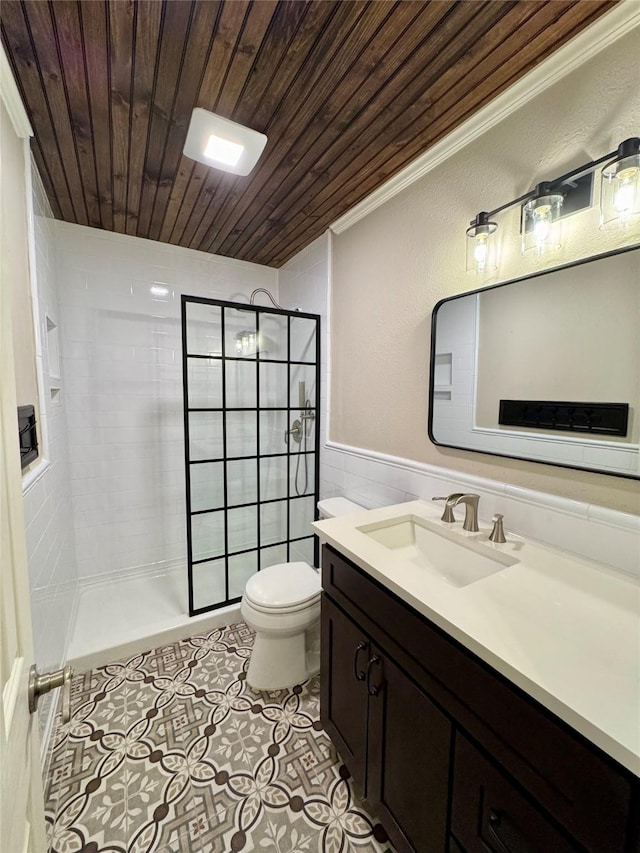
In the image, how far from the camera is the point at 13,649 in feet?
1.73

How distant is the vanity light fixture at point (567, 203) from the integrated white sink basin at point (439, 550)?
1.02 meters

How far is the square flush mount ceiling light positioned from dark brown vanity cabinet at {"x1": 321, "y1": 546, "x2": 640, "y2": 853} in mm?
1678

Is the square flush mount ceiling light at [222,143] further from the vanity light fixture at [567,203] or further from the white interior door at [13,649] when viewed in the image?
the white interior door at [13,649]

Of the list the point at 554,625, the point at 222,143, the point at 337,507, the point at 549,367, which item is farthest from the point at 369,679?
the point at 222,143

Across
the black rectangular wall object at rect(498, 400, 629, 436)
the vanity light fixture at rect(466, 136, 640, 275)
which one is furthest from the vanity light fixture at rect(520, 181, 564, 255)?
the black rectangular wall object at rect(498, 400, 629, 436)

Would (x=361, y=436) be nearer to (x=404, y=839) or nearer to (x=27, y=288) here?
(x=404, y=839)

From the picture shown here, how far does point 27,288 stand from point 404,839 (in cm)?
230

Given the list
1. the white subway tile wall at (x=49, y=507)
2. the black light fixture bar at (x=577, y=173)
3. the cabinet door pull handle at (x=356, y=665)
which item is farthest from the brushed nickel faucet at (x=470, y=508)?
the white subway tile wall at (x=49, y=507)

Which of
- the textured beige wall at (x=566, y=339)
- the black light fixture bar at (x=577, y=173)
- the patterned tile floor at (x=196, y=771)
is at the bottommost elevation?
the patterned tile floor at (x=196, y=771)

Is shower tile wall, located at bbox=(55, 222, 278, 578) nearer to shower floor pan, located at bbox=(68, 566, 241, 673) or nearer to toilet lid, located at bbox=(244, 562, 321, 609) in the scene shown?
shower floor pan, located at bbox=(68, 566, 241, 673)

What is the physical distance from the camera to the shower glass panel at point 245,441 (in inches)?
80.2

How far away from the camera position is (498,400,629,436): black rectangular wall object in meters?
0.98

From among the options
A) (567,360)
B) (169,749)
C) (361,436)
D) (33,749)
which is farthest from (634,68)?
(169,749)

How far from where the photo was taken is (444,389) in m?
1.48
